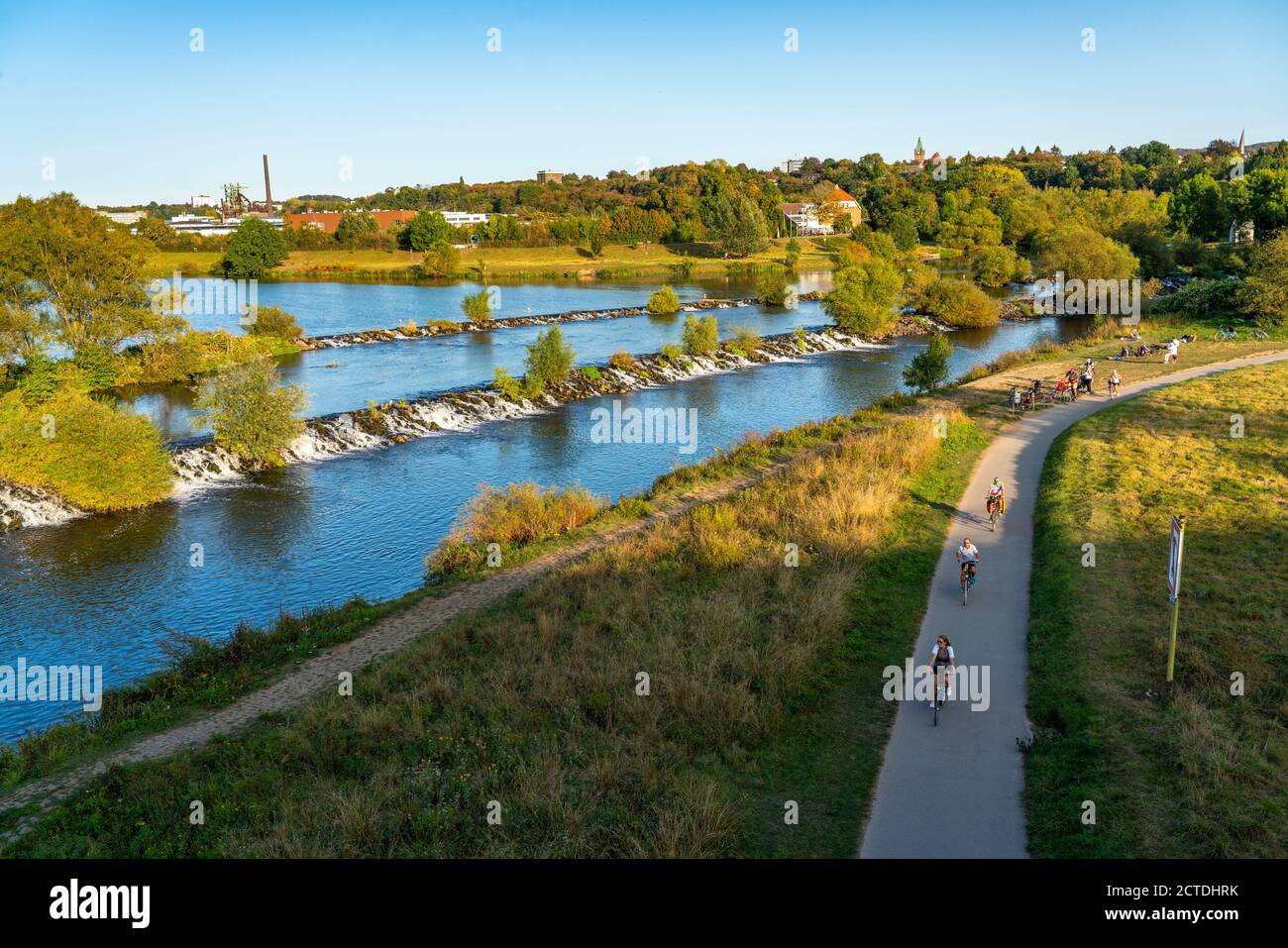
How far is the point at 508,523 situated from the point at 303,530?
803 cm

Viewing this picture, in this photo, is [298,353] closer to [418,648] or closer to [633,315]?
[633,315]

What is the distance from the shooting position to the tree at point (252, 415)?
35.2 m

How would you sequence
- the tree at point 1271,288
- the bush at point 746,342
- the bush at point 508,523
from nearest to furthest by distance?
the bush at point 508,523 < the tree at point 1271,288 < the bush at point 746,342

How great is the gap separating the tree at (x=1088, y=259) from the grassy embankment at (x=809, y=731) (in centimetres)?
6521

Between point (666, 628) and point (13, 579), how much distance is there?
20264mm

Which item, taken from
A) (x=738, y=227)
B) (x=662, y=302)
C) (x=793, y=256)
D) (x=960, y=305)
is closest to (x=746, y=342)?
(x=662, y=302)

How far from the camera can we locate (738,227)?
122438mm

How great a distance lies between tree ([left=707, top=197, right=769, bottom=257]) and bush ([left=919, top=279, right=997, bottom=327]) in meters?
51.1

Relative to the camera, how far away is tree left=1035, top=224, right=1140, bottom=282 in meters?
76.9

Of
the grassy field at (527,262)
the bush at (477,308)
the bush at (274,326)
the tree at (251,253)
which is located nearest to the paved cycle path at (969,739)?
the bush at (274,326)

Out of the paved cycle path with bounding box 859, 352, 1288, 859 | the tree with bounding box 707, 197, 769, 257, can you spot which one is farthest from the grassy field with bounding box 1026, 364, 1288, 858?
the tree with bounding box 707, 197, 769, 257

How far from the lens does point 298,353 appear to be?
59844 millimetres

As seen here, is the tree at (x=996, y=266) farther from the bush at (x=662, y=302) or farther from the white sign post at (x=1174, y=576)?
the white sign post at (x=1174, y=576)

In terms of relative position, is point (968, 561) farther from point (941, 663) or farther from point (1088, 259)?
point (1088, 259)
